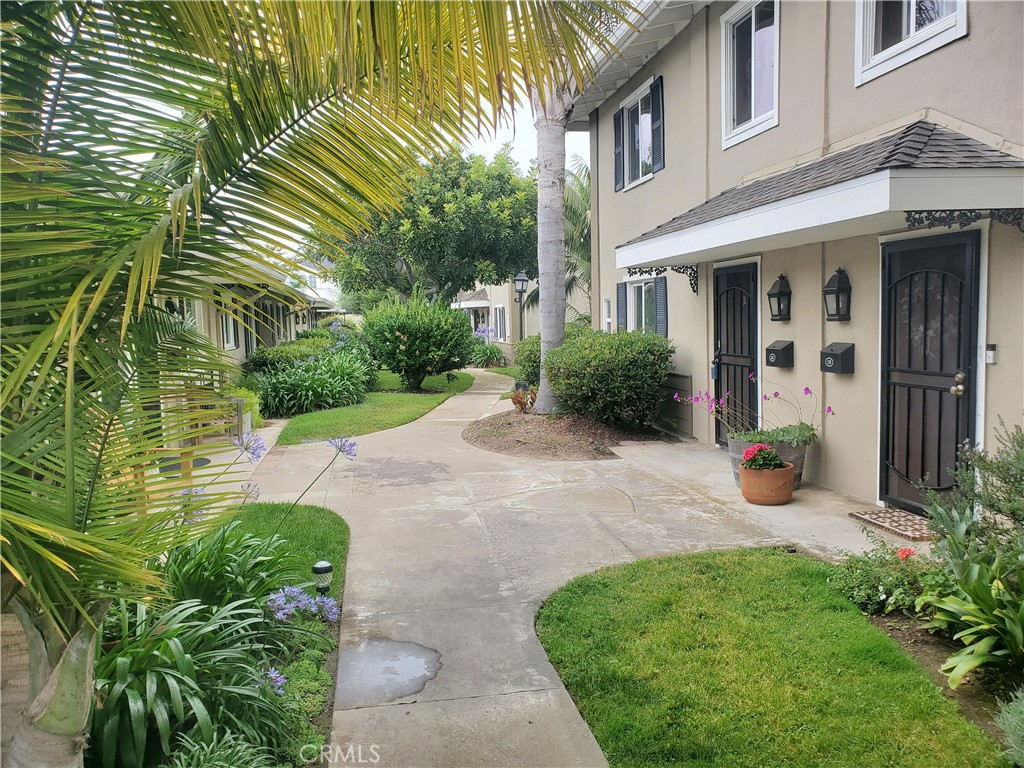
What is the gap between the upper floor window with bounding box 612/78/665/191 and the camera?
11680 millimetres

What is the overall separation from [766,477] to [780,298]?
7.40ft

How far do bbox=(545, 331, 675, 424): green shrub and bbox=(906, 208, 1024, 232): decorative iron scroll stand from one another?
565cm

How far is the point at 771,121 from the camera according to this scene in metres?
8.56

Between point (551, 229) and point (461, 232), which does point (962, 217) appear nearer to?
point (551, 229)

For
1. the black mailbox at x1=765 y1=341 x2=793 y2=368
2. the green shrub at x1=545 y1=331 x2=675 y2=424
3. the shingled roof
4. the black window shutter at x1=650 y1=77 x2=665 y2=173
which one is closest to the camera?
the shingled roof

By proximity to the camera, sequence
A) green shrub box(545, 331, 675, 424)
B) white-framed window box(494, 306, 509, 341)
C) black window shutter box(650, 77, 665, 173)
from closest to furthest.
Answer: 1. green shrub box(545, 331, 675, 424)
2. black window shutter box(650, 77, 665, 173)
3. white-framed window box(494, 306, 509, 341)

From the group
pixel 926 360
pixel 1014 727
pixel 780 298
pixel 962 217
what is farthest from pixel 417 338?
pixel 1014 727

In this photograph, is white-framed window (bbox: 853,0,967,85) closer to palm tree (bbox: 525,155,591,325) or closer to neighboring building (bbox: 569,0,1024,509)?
neighboring building (bbox: 569,0,1024,509)

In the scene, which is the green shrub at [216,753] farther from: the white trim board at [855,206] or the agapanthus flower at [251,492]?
the white trim board at [855,206]

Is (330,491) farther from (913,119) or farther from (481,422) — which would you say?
(913,119)

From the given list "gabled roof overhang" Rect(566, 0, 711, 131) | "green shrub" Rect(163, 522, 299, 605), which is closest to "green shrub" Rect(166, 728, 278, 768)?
"green shrub" Rect(163, 522, 299, 605)

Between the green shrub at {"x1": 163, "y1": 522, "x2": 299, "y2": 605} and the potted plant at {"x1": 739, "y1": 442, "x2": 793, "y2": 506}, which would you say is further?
the potted plant at {"x1": 739, "y1": 442, "x2": 793, "y2": 506}

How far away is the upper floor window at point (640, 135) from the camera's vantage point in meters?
11.7

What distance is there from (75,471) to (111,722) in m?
1.31
